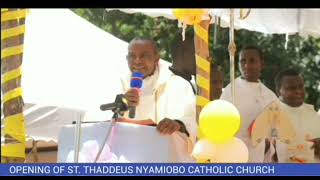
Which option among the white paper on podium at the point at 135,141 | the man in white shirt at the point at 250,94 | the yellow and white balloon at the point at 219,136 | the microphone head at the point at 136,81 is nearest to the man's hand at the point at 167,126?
the white paper on podium at the point at 135,141

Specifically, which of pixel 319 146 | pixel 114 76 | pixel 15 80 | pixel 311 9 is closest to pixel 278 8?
pixel 311 9

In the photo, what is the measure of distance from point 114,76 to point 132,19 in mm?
3790

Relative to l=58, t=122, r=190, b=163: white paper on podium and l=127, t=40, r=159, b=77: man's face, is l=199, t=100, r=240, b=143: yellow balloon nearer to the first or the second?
l=58, t=122, r=190, b=163: white paper on podium

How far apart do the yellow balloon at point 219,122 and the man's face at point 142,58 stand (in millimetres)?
557

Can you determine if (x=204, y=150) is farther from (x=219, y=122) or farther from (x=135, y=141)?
(x=135, y=141)

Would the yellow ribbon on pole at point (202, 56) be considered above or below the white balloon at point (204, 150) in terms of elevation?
above

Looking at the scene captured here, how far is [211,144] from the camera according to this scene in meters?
3.29

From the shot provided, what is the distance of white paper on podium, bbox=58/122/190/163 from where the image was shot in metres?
3.27

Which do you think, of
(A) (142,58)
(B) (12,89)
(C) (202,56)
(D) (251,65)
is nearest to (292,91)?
(D) (251,65)

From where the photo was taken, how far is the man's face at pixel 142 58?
12.1 ft

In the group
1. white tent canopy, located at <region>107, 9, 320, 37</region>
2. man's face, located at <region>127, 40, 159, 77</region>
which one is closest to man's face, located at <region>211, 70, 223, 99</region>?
white tent canopy, located at <region>107, 9, 320, 37</region>

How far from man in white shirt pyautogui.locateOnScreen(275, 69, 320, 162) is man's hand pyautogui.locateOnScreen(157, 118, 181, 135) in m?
0.93

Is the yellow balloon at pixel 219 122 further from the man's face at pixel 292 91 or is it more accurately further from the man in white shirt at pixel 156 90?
the man's face at pixel 292 91
